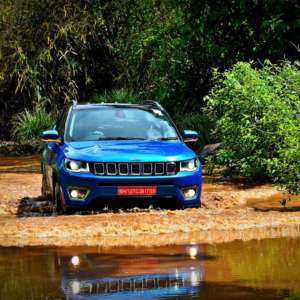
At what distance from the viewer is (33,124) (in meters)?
30.2

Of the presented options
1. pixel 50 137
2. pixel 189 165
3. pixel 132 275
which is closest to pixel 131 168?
pixel 189 165

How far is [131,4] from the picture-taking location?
111 feet

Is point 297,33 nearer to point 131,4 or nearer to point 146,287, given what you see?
point 131,4

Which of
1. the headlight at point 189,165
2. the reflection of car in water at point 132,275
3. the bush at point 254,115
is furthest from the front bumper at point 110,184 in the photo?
the bush at point 254,115

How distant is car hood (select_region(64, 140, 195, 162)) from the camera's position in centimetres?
1196

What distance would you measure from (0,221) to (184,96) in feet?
59.3

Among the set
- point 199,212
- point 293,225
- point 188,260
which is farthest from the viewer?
point 199,212

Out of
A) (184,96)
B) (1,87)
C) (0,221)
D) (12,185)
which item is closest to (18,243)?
(0,221)

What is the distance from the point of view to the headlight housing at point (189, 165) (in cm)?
1228

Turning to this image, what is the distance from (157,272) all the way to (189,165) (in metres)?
4.49

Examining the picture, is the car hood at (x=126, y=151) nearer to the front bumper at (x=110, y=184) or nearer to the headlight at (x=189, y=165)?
the headlight at (x=189, y=165)

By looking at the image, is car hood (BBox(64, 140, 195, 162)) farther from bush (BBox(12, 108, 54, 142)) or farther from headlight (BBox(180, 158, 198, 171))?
bush (BBox(12, 108, 54, 142))

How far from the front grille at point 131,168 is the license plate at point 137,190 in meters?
0.17

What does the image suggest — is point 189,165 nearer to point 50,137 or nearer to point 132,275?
point 50,137
